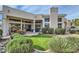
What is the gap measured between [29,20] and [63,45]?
96 centimetres

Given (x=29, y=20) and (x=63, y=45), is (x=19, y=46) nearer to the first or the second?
(x=29, y=20)

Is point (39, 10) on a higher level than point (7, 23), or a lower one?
higher

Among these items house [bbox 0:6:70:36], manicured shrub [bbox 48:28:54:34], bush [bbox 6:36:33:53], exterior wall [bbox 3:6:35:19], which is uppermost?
exterior wall [bbox 3:6:35:19]

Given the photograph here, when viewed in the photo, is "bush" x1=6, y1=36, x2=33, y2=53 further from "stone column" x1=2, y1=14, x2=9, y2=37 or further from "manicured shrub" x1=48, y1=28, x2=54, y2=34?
"manicured shrub" x1=48, y1=28, x2=54, y2=34

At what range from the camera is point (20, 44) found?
3.34 meters

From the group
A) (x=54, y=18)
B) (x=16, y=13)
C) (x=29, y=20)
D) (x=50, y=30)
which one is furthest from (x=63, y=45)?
(x=16, y=13)

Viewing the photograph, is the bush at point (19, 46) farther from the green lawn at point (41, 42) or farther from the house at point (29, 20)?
the house at point (29, 20)

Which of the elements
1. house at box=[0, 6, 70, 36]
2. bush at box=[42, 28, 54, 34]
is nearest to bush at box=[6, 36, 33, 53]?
house at box=[0, 6, 70, 36]

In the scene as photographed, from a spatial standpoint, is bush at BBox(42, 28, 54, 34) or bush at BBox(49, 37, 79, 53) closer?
bush at BBox(49, 37, 79, 53)

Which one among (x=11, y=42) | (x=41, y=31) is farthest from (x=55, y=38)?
(x=11, y=42)

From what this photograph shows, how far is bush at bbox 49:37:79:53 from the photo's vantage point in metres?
3.34

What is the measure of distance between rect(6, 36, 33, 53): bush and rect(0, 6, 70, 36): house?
0.81 ft

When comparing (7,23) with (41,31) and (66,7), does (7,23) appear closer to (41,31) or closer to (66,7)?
(41,31)
